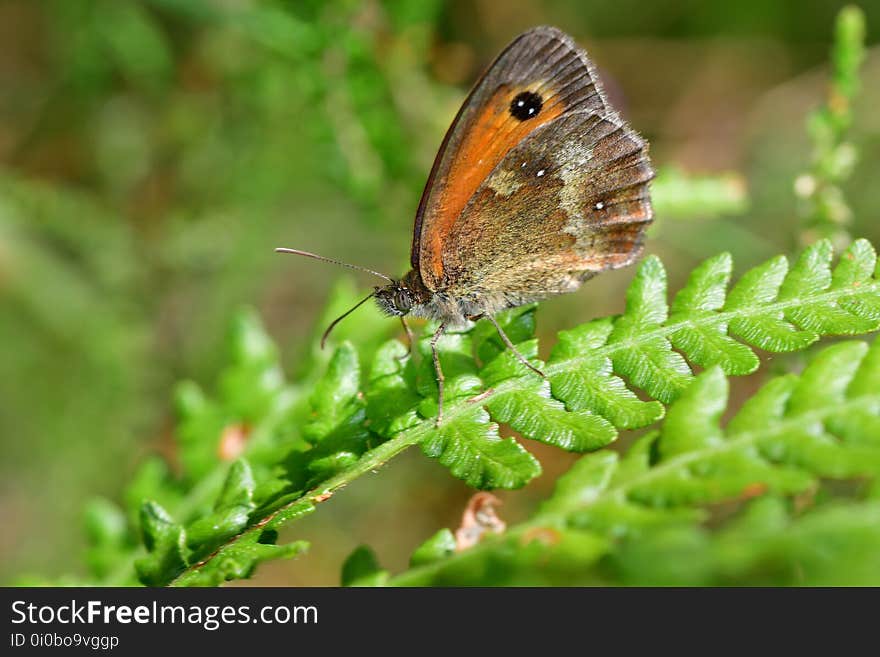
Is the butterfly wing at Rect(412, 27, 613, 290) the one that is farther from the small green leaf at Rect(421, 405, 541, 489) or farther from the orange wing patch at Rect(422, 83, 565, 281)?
the small green leaf at Rect(421, 405, 541, 489)

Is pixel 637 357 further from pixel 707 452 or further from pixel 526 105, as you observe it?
pixel 526 105

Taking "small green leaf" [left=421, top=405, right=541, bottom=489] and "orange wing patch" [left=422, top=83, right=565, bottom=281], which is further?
"orange wing patch" [left=422, top=83, right=565, bottom=281]

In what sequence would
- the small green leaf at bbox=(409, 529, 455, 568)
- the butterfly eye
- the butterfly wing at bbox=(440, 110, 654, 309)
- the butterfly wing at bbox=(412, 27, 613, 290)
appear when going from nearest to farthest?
the small green leaf at bbox=(409, 529, 455, 568)
the butterfly wing at bbox=(412, 27, 613, 290)
the butterfly eye
the butterfly wing at bbox=(440, 110, 654, 309)

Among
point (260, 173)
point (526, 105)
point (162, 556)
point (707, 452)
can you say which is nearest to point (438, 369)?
point (707, 452)

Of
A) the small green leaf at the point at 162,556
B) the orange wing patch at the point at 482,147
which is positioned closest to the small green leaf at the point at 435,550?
the small green leaf at the point at 162,556

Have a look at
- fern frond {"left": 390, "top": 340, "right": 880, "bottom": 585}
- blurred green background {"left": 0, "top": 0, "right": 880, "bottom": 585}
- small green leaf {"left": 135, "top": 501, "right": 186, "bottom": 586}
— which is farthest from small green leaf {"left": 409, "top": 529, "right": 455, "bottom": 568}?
blurred green background {"left": 0, "top": 0, "right": 880, "bottom": 585}

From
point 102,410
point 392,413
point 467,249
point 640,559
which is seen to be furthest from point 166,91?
point 640,559
